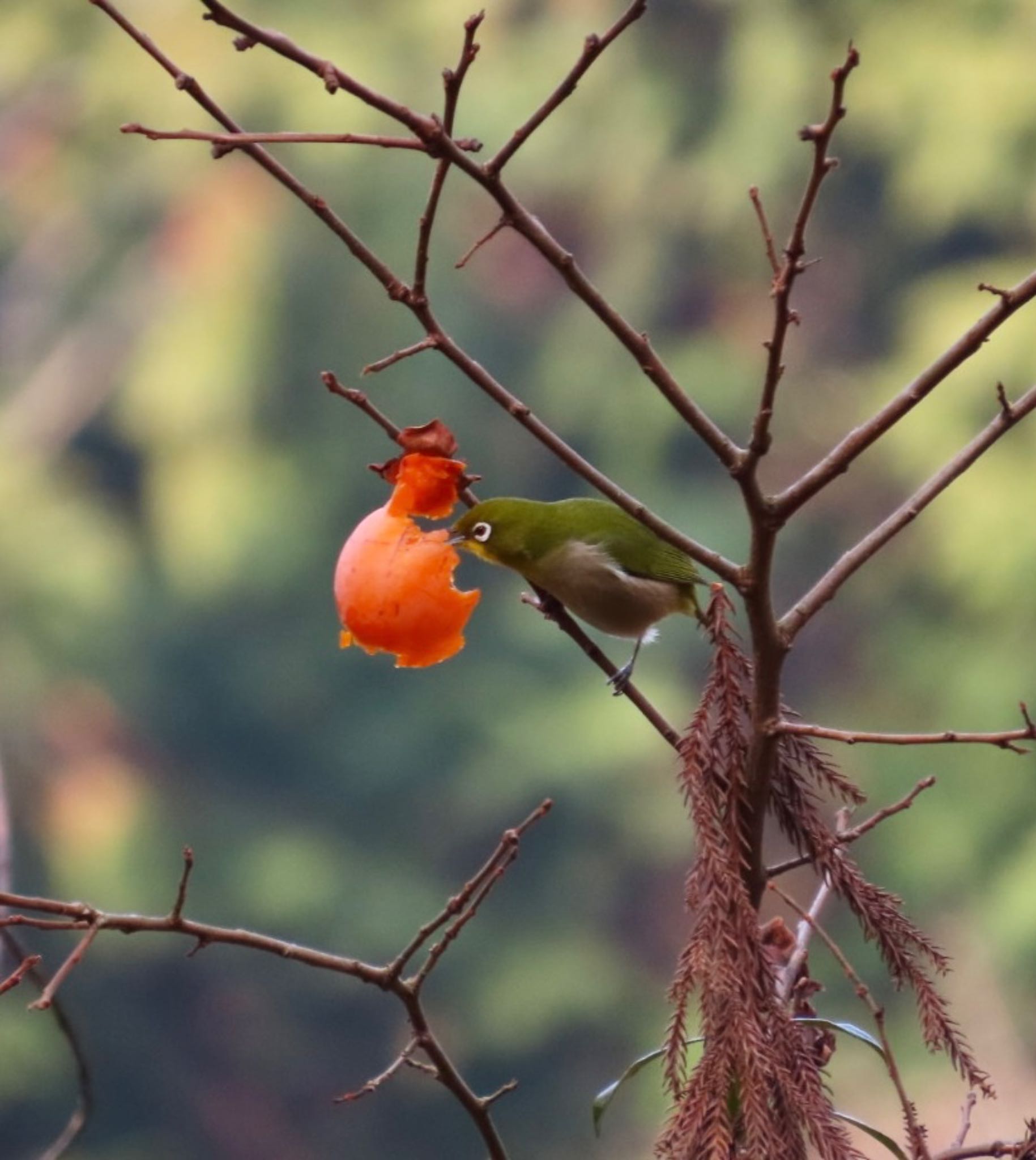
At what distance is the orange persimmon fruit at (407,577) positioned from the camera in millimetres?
754

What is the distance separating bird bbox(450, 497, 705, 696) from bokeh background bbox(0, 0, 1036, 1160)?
11.2 feet

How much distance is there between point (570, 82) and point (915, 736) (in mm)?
268

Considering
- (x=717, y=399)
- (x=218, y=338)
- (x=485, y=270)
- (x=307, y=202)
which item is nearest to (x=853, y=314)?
(x=717, y=399)

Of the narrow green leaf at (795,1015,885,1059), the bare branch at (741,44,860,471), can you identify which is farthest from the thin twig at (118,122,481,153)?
the narrow green leaf at (795,1015,885,1059)

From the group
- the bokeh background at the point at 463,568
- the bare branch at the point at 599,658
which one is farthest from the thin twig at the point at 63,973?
the bokeh background at the point at 463,568

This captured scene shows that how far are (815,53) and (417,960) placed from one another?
3375 millimetres

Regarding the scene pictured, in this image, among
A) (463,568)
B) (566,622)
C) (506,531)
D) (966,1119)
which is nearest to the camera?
(966,1119)

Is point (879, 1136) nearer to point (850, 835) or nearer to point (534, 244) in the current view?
point (850, 835)

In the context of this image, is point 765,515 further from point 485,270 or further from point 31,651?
point 485,270

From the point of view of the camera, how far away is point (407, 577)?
2.50 ft

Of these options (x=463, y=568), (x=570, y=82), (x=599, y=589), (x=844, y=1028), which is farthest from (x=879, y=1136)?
(x=463, y=568)

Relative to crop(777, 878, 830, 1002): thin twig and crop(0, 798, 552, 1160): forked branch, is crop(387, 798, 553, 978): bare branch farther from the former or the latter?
crop(777, 878, 830, 1002): thin twig

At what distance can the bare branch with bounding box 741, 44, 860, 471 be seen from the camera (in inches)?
20.0

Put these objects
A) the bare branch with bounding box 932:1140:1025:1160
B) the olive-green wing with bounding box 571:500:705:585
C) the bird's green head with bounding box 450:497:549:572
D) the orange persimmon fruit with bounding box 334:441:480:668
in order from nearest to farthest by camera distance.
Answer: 1. the bare branch with bounding box 932:1140:1025:1160
2. the orange persimmon fruit with bounding box 334:441:480:668
3. the bird's green head with bounding box 450:497:549:572
4. the olive-green wing with bounding box 571:500:705:585
